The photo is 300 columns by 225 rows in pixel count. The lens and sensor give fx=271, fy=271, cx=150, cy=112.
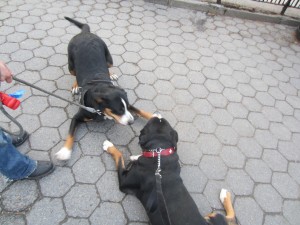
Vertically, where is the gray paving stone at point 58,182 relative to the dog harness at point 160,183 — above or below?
below

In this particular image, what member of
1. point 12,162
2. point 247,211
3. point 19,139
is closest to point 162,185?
point 247,211

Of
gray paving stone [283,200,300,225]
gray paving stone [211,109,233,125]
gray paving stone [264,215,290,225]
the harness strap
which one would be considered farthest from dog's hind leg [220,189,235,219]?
gray paving stone [211,109,233,125]

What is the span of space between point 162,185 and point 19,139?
196 centimetres

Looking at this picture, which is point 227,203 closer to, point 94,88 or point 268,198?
point 268,198

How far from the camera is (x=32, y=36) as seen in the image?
5066 mm

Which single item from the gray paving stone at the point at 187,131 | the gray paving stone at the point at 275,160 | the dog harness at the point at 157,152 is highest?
the dog harness at the point at 157,152

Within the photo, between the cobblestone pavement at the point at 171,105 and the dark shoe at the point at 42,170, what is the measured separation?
91mm

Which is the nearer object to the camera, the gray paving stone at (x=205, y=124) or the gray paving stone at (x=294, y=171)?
the gray paving stone at (x=294, y=171)

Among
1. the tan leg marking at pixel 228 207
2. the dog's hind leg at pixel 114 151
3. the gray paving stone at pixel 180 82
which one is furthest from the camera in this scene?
the gray paving stone at pixel 180 82

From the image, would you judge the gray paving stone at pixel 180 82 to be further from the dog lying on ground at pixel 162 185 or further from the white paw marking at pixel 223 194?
the white paw marking at pixel 223 194

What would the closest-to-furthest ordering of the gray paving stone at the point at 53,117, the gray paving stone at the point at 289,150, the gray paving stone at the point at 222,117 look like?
the gray paving stone at the point at 53,117 → the gray paving stone at the point at 289,150 → the gray paving stone at the point at 222,117

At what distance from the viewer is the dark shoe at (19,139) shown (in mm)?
3393

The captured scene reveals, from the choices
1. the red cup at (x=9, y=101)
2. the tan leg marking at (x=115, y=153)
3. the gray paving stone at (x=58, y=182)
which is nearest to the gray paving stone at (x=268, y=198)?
the tan leg marking at (x=115, y=153)

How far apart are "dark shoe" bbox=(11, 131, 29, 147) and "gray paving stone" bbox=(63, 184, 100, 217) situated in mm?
940
